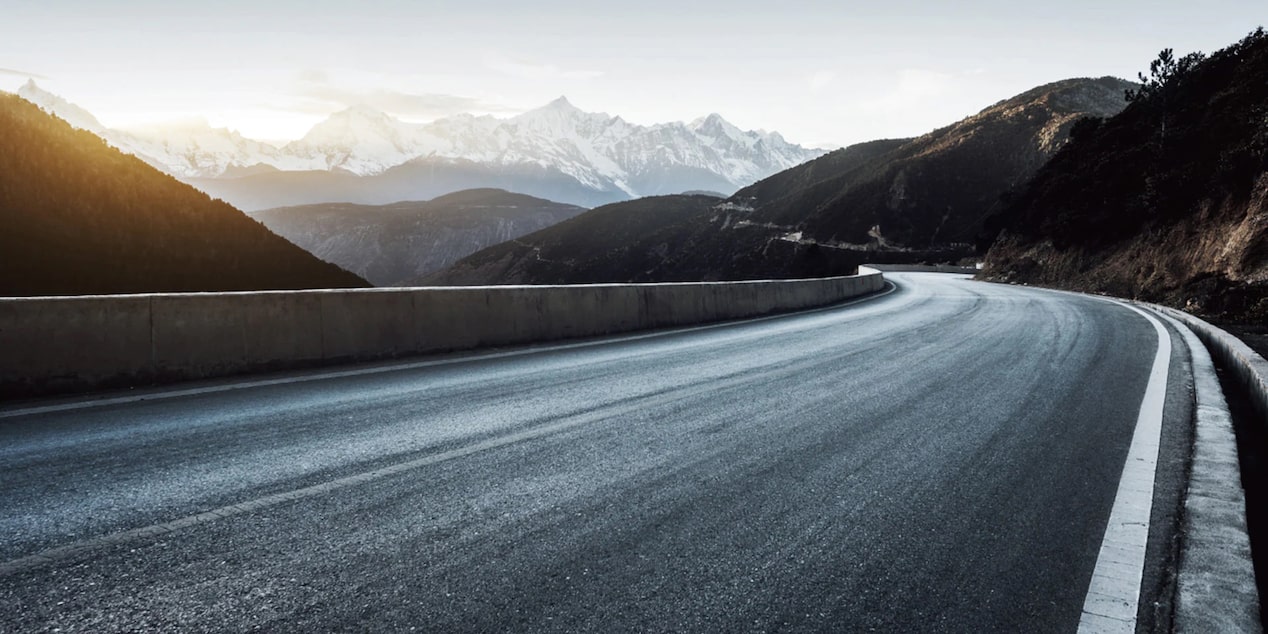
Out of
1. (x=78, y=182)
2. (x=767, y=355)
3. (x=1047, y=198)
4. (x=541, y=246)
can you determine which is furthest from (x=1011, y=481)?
(x=541, y=246)

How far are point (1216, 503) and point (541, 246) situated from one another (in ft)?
598

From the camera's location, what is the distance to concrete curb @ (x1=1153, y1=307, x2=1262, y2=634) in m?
2.47

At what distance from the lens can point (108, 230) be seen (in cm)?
3962

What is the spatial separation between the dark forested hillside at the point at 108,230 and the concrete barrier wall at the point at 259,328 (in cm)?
3129

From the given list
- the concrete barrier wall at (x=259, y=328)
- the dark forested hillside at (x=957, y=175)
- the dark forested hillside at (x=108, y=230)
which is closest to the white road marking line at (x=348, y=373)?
the concrete barrier wall at (x=259, y=328)

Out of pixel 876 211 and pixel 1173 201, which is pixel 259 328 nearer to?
pixel 1173 201

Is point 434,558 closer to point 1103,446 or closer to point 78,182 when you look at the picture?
point 1103,446

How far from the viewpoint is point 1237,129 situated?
78.4 ft

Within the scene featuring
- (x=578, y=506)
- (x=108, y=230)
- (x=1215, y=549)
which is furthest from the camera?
(x=108, y=230)

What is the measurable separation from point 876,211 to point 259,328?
355ft

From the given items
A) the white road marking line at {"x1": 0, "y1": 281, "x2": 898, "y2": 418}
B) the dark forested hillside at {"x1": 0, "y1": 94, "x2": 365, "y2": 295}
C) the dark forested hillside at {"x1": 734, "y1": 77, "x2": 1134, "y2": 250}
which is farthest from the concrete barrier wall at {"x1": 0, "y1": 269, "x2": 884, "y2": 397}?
the dark forested hillside at {"x1": 734, "y1": 77, "x2": 1134, "y2": 250}

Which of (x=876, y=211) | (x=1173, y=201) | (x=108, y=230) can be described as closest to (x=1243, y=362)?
(x=1173, y=201)

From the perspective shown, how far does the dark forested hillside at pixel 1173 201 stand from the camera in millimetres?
18734

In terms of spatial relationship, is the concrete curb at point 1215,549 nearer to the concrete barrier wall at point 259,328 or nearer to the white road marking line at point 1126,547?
the white road marking line at point 1126,547
